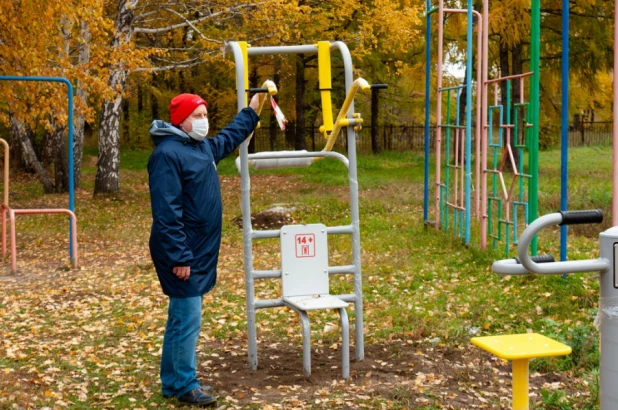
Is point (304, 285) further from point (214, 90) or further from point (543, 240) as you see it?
point (214, 90)

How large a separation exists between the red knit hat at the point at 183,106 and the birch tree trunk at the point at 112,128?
479 inches

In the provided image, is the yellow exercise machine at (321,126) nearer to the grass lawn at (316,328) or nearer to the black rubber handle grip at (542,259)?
the grass lawn at (316,328)

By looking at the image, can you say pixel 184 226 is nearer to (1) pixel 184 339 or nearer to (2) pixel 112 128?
(1) pixel 184 339

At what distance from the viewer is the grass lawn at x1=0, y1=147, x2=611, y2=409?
495 cm

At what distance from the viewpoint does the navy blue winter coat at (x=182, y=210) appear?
15.3ft

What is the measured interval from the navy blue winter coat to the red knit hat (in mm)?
83

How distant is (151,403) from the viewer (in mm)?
4898

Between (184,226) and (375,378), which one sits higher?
(184,226)

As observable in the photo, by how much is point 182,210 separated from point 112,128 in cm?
1311

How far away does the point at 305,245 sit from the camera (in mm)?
5516

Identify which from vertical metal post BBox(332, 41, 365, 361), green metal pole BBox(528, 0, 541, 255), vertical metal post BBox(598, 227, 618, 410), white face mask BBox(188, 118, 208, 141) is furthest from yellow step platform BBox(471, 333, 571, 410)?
green metal pole BBox(528, 0, 541, 255)

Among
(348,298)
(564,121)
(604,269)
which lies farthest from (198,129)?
(564,121)

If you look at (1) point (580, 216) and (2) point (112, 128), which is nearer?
(1) point (580, 216)

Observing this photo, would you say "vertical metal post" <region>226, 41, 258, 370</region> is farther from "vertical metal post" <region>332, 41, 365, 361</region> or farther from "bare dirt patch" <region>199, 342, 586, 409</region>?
"vertical metal post" <region>332, 41, 365, 361</region>
